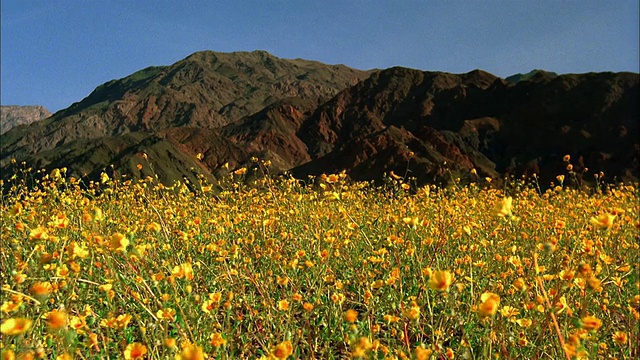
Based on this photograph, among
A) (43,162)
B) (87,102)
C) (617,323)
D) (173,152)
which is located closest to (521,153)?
(173,152)

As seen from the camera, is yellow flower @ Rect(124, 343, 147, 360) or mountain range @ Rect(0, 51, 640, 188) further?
mountain range @ Rect(0, 51, 640, 188)

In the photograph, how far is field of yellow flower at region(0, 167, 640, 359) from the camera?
6.09 feet

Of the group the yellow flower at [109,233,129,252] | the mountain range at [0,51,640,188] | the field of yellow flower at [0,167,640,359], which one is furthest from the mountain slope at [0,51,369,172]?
the yellow flower at [109,233,129,252]

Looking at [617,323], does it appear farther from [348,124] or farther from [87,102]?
[87,102]

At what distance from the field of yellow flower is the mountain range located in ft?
29.9

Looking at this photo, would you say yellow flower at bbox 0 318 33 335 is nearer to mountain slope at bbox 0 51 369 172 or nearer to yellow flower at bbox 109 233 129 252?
yellow flower at bbox 109 233 129 252

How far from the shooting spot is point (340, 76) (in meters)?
172

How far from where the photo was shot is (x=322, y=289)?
2.63m

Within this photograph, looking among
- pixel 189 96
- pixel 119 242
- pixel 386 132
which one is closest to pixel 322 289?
pixel 119 242

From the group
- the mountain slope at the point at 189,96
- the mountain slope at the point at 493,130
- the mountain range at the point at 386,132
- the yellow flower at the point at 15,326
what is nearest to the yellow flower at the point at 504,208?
the yellow flower at the point at 15,326

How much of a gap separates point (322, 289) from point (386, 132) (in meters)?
47.1

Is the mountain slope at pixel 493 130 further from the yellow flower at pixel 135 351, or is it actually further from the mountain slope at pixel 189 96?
the yellow flower at pixel 135 351

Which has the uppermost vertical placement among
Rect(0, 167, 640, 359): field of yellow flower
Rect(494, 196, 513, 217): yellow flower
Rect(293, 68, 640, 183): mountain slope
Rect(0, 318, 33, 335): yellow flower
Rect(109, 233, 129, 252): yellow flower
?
Rect(293, 68, 640, 183): mountain slope

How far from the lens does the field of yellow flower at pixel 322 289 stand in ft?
6.09
